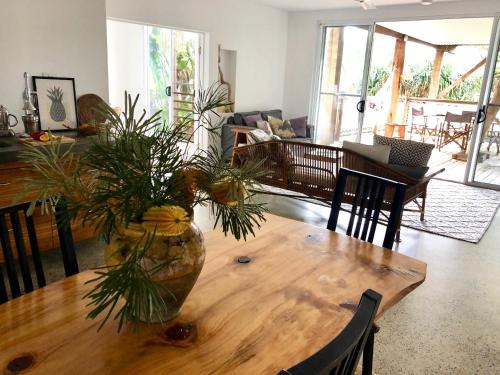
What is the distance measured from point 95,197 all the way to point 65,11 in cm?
297

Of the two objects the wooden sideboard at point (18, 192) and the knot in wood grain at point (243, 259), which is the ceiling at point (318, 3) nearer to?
the wooden sideboard at point (18, 192)

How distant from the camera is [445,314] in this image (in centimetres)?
251

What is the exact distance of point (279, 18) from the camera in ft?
23.1

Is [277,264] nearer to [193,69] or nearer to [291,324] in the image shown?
[291,324]

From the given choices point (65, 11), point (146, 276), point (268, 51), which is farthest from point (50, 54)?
point (268, 51)

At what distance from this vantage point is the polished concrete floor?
6.78 feet

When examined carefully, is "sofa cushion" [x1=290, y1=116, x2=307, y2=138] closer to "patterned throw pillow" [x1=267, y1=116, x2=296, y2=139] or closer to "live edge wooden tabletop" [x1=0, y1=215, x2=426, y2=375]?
"patterned throw pillow" [x1=267, y1=116, x2=296, y2=139]

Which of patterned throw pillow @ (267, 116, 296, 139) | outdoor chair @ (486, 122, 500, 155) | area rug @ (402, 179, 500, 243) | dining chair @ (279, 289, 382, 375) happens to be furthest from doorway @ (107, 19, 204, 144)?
dining chair @ (279, 289, 382, 375)

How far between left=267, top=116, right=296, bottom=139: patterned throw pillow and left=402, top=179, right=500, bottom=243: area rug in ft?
7.15

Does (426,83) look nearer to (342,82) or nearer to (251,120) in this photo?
(342,82)

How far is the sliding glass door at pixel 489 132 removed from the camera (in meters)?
5.50

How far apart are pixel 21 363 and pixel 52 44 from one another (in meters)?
2.96

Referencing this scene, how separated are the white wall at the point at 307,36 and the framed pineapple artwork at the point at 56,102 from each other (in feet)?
15.2

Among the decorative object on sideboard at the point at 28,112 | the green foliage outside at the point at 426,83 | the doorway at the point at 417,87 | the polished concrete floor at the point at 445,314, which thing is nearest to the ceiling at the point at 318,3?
the doorway at the point at 417,87
